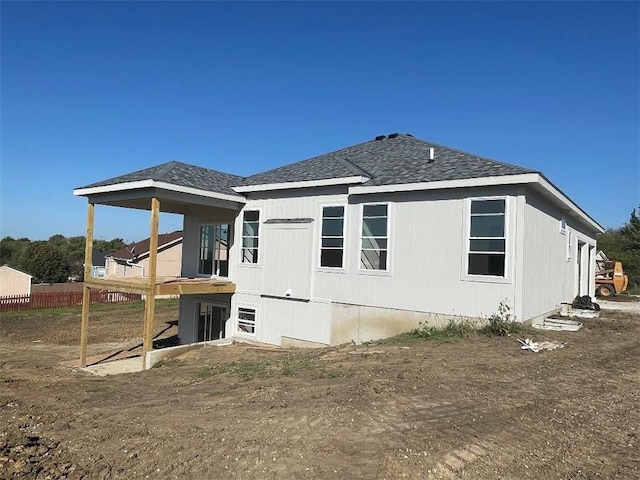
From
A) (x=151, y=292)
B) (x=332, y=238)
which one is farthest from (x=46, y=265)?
(x=332, y=238)

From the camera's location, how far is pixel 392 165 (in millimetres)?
14094

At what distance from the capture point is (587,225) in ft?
63.8

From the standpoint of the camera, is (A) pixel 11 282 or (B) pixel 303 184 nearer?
(B) pixel 303 184

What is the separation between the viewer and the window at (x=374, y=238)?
12930mm

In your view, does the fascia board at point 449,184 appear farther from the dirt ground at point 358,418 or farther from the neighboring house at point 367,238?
the dirt ground at point 358,418

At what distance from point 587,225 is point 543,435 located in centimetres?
1699

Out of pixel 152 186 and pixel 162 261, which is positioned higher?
pixel 152 186

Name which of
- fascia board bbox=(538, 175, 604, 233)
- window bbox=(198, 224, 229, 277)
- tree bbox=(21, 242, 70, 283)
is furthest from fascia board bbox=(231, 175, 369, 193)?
tree bbox=(21, 242, 70, 283)

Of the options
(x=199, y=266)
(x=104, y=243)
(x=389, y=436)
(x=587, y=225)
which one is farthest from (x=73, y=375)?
(x=104, y=243)

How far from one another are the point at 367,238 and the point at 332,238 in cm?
118

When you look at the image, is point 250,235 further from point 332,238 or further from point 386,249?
point 386,249

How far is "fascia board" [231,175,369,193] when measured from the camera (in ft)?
43.3

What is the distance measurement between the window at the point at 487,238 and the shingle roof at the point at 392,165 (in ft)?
2.65

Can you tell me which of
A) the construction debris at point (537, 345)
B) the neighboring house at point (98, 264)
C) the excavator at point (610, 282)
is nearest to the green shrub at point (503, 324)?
the construction debris at point (537, 345)
